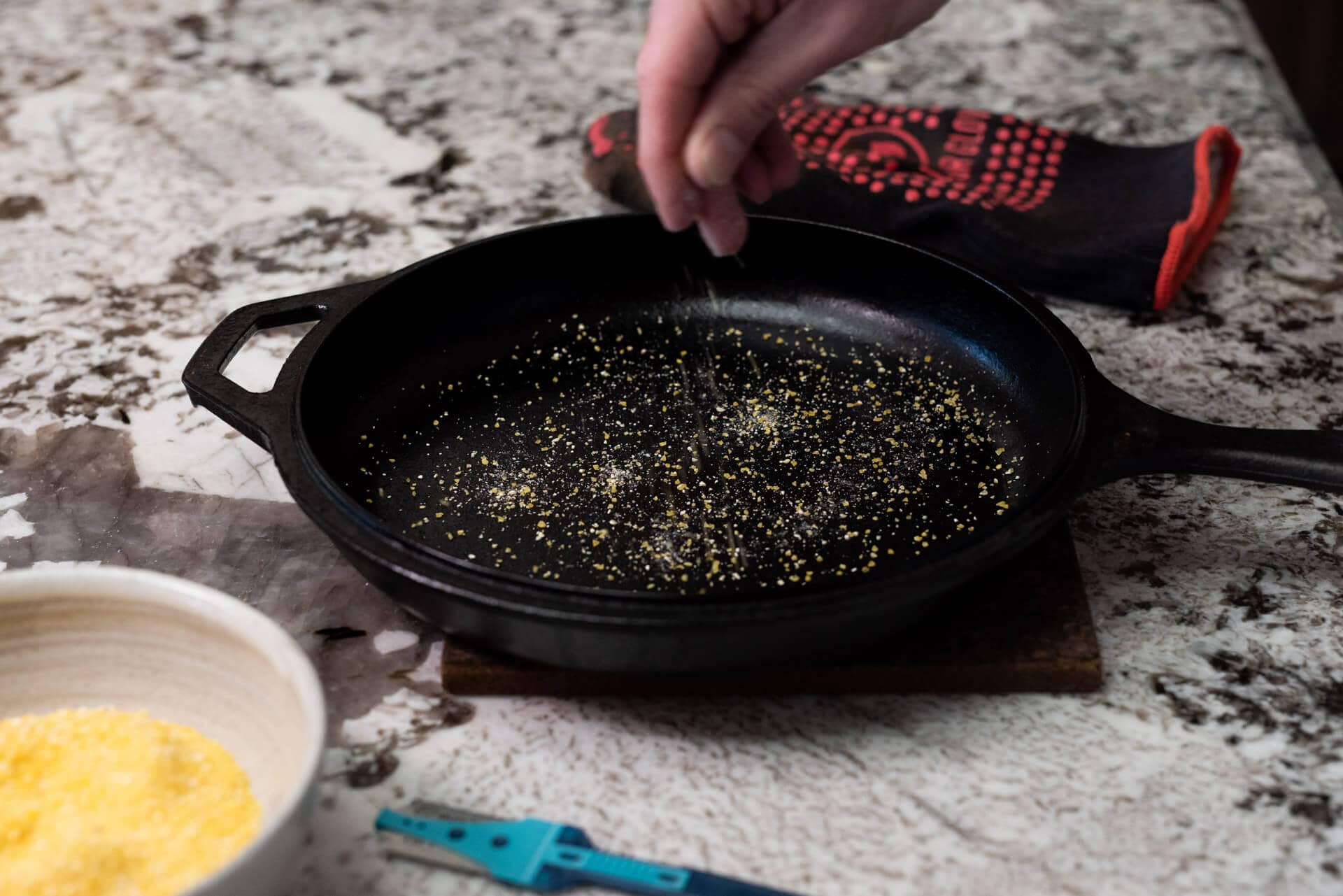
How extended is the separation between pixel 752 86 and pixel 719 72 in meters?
0.03

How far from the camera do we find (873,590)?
566 mm

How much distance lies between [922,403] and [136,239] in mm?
789

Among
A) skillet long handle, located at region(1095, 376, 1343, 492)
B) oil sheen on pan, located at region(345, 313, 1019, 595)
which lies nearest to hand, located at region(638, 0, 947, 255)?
oil sheen on pan, located at region(345, 313, 1019, 595)

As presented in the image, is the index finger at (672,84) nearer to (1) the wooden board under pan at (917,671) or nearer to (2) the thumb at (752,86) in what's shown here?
(2) the thumb at (752,86)

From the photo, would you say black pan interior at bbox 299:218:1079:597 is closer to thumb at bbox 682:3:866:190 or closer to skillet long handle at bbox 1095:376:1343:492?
skillet long handle at bbox 1095:376:1343:492

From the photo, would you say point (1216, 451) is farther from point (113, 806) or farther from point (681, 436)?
point (113, 806)

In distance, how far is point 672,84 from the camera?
0.70m

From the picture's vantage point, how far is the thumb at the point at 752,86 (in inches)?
28.2

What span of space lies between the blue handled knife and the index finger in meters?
0.39

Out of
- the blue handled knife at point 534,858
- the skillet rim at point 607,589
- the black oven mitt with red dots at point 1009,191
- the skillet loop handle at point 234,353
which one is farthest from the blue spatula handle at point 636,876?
the black oven mitt with red dots at point 1009,191

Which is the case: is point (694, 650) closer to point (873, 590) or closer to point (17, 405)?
point (873, 590)

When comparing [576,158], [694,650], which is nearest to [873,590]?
[694,650]

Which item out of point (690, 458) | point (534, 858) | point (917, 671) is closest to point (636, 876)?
point (534, 858)

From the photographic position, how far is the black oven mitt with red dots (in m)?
1.01
